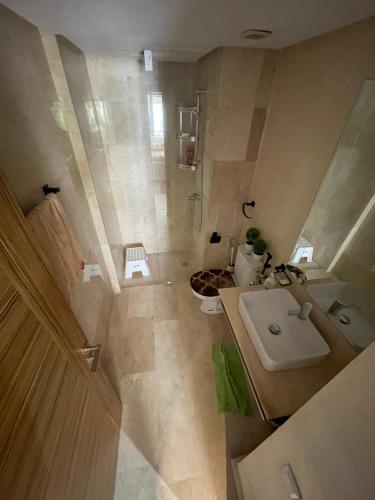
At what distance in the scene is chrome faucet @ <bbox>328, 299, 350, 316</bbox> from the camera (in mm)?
1113

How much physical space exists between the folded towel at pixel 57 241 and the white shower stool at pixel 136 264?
123cm

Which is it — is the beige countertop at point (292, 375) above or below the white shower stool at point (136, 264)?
above

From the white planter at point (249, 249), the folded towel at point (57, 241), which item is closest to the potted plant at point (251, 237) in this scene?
the white planter at point (249, 249)

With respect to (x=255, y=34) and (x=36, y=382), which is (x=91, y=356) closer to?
(x=36, y=382)

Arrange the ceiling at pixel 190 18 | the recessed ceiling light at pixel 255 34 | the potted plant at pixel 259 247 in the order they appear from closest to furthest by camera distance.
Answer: the ceiling at pixel 190 18, the recessed ceiling light at pixel 255 34, the potted plant at pixel 259 247

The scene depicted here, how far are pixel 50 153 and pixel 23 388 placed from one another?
1.17 meters

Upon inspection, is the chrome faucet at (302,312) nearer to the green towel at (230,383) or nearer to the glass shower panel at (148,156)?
the green towel at (230,383)

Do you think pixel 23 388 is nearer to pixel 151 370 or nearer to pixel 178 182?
pixel 151 370

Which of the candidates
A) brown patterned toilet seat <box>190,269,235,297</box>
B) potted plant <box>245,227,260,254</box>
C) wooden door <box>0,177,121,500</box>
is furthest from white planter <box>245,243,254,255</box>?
wooden door <box>0,177,121,500</box>

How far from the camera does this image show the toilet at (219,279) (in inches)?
74.9

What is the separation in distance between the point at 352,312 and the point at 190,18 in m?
1.64

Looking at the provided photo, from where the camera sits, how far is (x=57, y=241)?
3.48 ft

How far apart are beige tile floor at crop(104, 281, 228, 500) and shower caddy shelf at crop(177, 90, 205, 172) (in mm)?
1531

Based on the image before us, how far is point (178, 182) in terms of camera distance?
7.82 feet
